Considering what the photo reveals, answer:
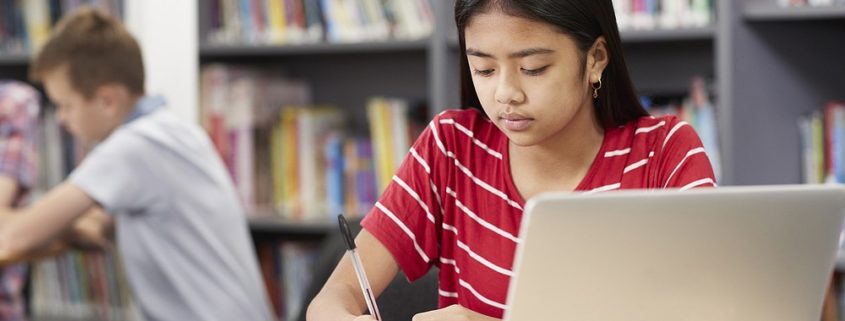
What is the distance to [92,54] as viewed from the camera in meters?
2.47

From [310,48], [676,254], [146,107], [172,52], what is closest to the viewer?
[676,254]

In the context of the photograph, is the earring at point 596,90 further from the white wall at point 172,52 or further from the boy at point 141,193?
the white wall at point 172,52

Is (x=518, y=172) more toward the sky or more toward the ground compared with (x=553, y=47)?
more toward the ground

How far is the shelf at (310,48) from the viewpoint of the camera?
8.72 feet

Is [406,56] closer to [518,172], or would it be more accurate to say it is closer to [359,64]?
[359,64]

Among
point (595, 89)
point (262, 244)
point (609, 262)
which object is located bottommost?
point (262, 244)

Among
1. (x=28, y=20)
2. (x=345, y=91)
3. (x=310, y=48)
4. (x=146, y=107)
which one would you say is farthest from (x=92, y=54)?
(x=28, y=20)

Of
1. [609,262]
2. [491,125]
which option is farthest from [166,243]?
[609,262]

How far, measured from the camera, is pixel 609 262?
91cm

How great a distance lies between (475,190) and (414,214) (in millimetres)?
73

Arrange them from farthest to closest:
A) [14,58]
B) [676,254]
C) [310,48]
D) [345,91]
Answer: [14,58] < [345,91] < [310,48] < [676,254]

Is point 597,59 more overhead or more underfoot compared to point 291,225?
more overhead

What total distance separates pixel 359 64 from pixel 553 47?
1.94 metres

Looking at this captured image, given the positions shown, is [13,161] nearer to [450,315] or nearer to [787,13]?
[787,13]
